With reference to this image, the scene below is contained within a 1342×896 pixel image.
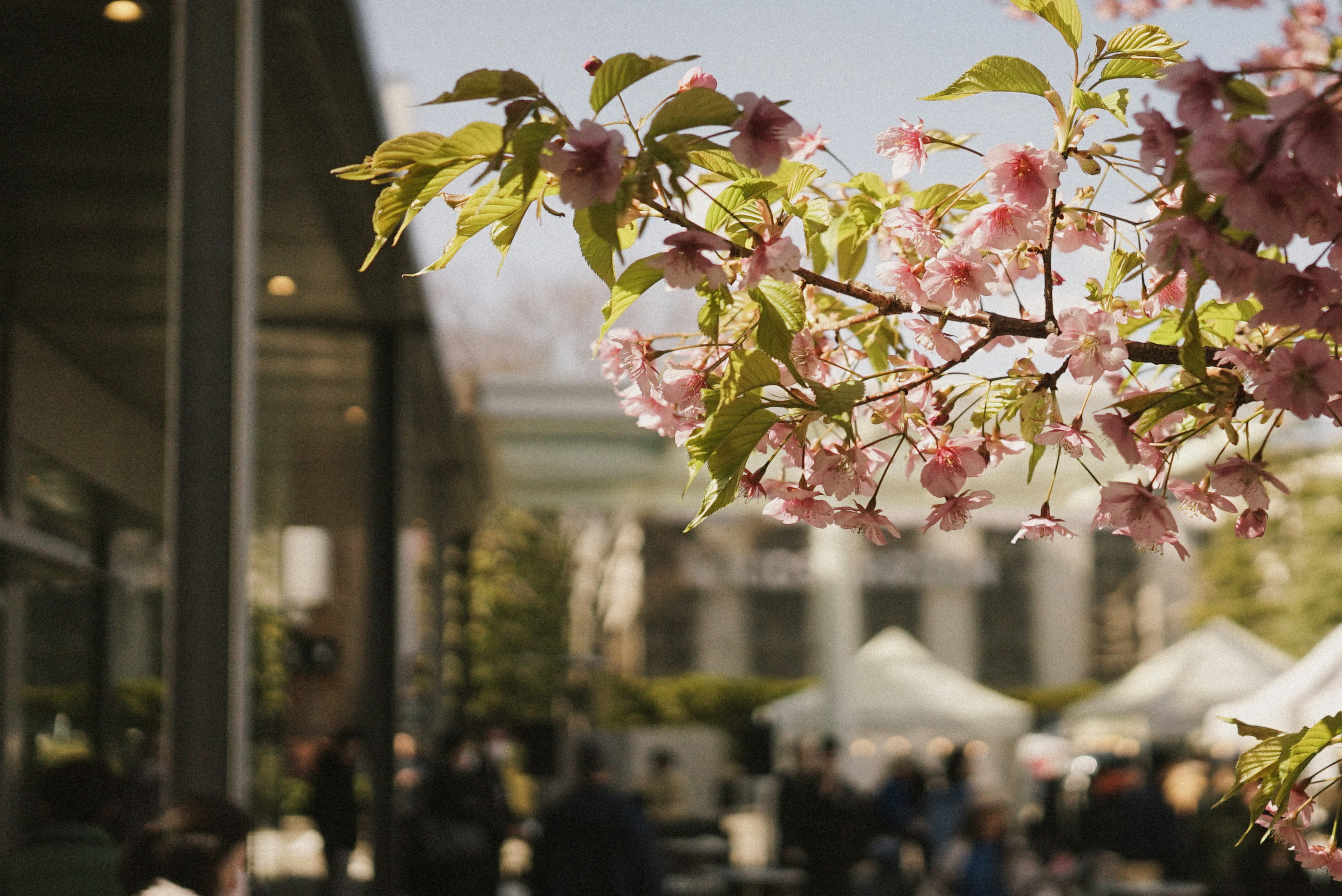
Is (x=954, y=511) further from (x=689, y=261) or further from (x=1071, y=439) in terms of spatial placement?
(x=689, y=261)

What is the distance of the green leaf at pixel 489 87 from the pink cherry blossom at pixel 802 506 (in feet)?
1.42

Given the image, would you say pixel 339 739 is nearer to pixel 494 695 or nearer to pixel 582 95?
pixel 582 95

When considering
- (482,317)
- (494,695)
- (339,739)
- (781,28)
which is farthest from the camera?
(494,695)

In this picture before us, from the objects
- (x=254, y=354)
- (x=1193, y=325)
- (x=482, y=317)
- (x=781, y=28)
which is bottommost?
(x=1193, y=325)

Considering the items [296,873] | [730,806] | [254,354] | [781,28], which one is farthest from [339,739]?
[781,28]

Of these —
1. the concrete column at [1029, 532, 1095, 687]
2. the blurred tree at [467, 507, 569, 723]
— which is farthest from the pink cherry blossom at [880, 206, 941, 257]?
the concrete column at [1029, 532, 1095, 687]

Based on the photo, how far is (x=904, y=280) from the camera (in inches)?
47.7

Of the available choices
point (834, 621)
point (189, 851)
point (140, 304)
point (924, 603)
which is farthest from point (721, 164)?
point (924, 603)

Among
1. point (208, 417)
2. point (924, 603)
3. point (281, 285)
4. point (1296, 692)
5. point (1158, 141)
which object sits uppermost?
point (281, 285)

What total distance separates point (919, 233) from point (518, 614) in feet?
73.3

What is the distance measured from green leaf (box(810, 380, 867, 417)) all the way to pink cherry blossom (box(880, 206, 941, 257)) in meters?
0.18

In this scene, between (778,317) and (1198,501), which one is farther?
(1198,501)

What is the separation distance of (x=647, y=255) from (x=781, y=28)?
3.99ft

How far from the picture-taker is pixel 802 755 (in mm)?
9695
